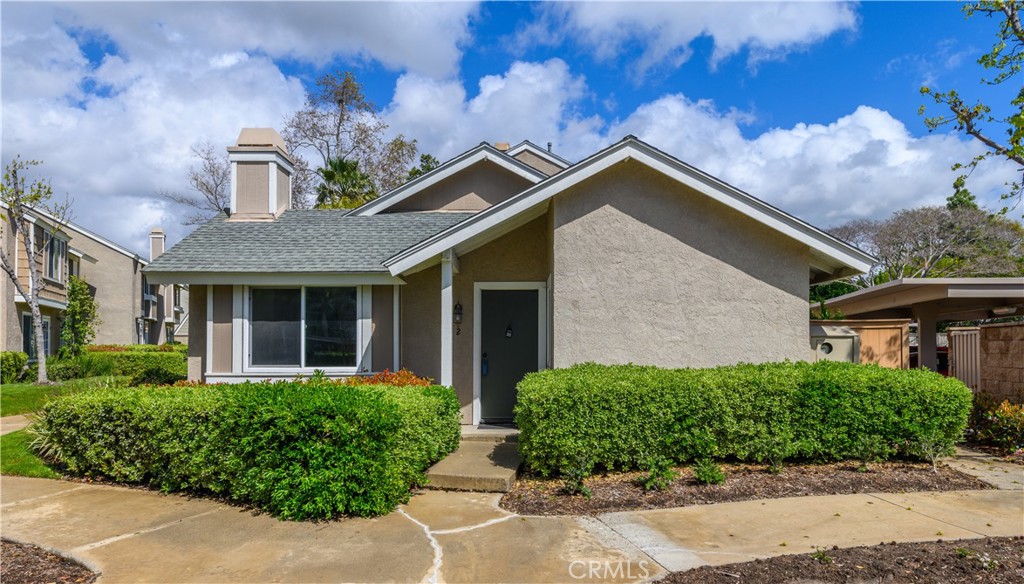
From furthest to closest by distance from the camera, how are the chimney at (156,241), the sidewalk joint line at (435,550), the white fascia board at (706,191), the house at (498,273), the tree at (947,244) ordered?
the chimney at (156,241)
the tree at (947,244)
the house at (498,273)
the white fascia board at (706,191)
the sidewalk joint line at (435,550)

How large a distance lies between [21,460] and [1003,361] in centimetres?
1524

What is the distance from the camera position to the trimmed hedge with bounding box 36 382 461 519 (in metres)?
6.12

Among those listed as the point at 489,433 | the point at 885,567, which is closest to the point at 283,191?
the point at 489,433

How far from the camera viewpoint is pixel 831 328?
1018 centimetres

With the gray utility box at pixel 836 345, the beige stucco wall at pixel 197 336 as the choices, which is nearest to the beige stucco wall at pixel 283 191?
the beige stucco wall at pixel 197 336

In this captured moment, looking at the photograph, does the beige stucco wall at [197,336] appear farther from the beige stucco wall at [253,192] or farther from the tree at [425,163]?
the tree at [425,163]

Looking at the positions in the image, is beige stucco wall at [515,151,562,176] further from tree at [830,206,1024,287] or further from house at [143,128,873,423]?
tree at [830,206,1024,287]

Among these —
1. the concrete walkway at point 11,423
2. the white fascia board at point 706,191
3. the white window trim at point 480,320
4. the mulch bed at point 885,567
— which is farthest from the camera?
the concrete walkway at point 11,423

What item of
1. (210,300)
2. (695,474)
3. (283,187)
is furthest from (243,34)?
(695,474)

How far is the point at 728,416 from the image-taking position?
288 inches

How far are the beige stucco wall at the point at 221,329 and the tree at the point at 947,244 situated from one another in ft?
98.1

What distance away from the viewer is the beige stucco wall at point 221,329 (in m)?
10.9

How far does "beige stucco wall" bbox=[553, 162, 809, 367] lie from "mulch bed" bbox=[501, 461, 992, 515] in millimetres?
1932

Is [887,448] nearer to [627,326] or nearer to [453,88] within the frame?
[627,326]
